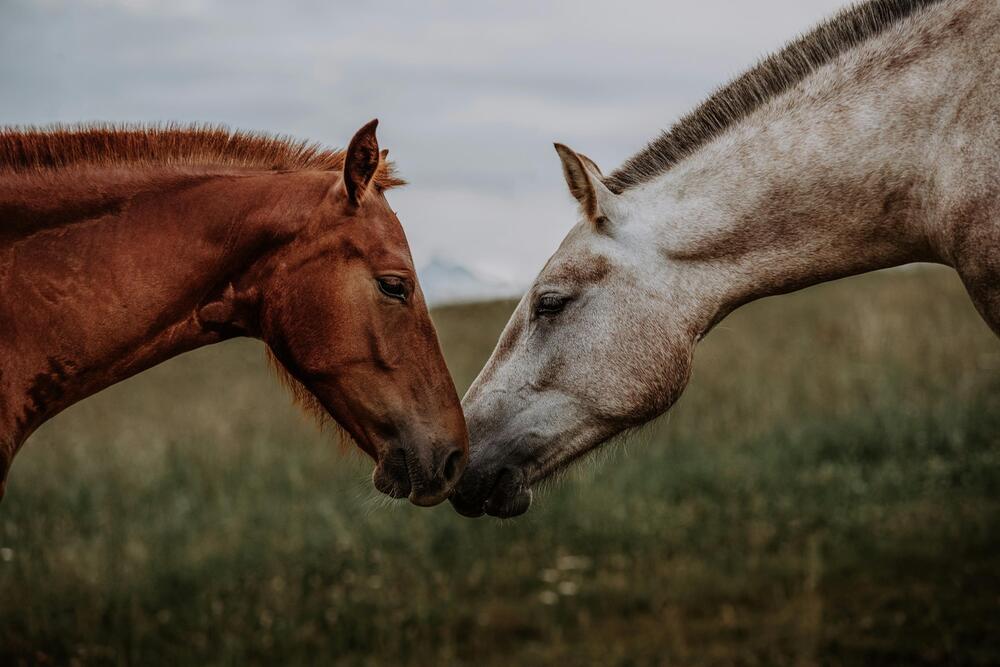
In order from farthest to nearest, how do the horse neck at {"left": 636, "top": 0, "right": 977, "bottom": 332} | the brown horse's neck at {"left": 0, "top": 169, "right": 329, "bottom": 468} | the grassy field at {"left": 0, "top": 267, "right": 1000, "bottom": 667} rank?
the grassy field at {"left": 0, "top": 267, "right": 1000, "bottom": 667} < the horse neck at {"left": 636, "top": 0, "right": 977, "bottom": 332} < the brown horse's neck at {"left": 0, "top": 169, "right": 329, "bottom": 468}

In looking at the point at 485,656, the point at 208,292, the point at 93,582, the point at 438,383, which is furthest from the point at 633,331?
the point at 93,582

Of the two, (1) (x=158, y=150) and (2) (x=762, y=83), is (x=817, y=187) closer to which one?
(2) (x=762, y=83)

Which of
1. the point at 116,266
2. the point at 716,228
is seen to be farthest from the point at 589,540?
the point at 116,266

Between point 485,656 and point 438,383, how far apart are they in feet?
14.6

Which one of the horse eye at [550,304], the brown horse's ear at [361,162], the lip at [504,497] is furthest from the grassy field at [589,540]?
the brown horse's ear at [361,162]

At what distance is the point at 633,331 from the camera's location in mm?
3590

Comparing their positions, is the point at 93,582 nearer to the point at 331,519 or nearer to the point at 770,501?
the point at 331,519

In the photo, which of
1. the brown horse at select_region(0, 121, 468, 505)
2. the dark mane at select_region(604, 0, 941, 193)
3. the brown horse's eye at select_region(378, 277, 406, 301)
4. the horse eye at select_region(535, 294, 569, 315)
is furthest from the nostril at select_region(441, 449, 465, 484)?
the dark mane at select_region(604, 0, 941, 193)

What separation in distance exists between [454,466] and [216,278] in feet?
3.27

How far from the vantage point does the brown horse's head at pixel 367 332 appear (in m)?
3.04

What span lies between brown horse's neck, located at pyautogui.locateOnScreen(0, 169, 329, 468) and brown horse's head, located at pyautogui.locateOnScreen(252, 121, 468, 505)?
0.11 meters

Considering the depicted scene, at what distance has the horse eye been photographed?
3670 mm

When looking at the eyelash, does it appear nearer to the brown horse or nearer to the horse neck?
the brown horse

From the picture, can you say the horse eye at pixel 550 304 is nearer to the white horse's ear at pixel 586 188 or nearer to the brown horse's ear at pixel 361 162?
the white horse's ear at pixel 586 188
